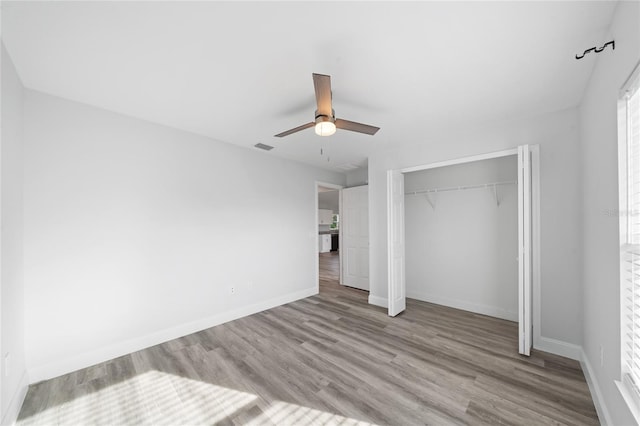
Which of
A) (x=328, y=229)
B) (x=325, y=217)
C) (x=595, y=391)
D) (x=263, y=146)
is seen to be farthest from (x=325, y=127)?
(x=328, y=229)

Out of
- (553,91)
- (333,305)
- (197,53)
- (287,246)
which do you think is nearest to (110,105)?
(197,53)

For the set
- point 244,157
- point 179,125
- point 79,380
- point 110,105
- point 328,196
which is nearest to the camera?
point 79,380

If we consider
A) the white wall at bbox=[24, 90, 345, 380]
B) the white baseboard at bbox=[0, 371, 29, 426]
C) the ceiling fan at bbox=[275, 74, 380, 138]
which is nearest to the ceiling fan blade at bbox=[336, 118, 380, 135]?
the ceiling fan at bbox=[275, 74, 380, 138]

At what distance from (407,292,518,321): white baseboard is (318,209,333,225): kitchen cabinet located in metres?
6.84

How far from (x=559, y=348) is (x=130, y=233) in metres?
4.81

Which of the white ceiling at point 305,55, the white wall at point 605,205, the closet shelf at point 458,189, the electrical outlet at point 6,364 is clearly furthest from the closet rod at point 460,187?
the electrical outlet at point 6,364

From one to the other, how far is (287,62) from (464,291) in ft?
13.3

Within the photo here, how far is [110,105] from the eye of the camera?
251 centimetres

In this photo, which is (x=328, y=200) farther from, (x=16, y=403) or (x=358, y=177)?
(x=16, y=403)

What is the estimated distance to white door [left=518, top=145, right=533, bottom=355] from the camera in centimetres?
253

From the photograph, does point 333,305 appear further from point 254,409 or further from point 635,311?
point 635,311

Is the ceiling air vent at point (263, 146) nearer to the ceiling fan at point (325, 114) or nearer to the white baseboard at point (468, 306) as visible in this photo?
the ceiling fan at point (325, 114)

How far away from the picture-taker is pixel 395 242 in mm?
3697

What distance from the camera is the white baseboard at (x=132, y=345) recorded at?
2227 mm
